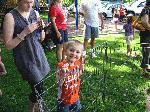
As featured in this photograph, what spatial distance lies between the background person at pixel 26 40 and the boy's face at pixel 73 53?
1.43 ft

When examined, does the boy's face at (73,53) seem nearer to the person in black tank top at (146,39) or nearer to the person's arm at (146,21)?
the person in black tank top at (146,39)

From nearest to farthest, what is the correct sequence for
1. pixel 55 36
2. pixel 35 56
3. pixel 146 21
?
pixel 35 56, pixel 146 21, pixel 55 36

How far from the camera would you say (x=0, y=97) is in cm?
663

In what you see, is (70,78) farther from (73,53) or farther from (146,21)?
(146,21)

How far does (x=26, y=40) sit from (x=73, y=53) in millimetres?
614

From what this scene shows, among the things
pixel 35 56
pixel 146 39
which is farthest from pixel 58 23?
pixel 35 56

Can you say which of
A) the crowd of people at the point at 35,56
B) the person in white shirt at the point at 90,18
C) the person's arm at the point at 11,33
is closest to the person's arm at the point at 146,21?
the person in white shirt at the point at 90,18

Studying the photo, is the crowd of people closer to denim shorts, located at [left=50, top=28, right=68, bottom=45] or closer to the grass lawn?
the grass lawn

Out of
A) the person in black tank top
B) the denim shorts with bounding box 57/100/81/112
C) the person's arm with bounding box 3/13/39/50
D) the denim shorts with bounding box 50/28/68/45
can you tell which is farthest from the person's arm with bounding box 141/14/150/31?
the person's arm with bounding box 3/13/39/50

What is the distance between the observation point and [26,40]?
480 centimetres

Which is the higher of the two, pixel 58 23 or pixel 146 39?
pixel 58 23

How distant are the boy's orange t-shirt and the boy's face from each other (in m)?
0.08

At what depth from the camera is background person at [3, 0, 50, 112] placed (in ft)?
15.0

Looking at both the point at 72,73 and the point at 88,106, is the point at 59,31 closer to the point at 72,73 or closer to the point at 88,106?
the point at 88,106
